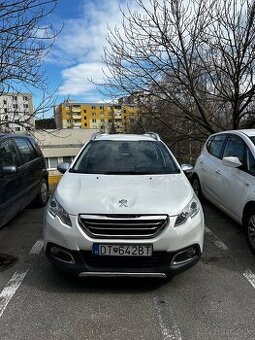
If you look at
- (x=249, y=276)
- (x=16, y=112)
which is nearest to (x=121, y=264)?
(x=249, y=276)

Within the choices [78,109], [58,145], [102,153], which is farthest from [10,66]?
[78,109]

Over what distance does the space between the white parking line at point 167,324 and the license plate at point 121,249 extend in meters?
0.53

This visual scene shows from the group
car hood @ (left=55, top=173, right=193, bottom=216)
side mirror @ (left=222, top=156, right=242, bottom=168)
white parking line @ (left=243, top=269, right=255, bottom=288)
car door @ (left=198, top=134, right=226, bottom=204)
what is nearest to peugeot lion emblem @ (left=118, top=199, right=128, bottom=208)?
car hood @ (left=55, top=173, right=193, bottom=216)

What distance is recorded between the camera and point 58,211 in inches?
149

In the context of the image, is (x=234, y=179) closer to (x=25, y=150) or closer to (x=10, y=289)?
(x=10, y=289)

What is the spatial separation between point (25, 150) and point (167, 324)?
16.1 feet

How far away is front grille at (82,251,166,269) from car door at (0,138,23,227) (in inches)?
84.3

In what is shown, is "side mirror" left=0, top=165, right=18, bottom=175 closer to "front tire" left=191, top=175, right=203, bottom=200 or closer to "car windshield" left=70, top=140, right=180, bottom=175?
"car windshield" left=70, top=140, right=180, bottom=175

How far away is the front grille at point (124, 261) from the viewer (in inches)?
138

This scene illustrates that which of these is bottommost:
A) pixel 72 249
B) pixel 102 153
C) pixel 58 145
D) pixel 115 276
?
pixel 58 145

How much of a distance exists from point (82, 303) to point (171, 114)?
37.3 feet

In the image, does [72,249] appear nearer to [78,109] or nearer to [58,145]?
[58,145]

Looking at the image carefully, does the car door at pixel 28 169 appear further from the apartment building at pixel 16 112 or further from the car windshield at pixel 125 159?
the apartment building at pixel 16 112

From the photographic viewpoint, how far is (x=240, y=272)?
4.23m
